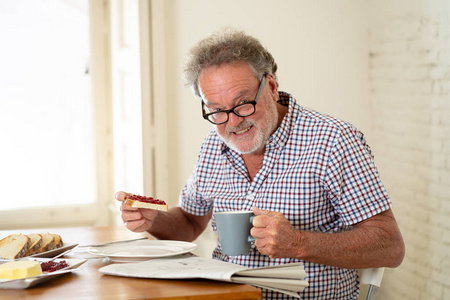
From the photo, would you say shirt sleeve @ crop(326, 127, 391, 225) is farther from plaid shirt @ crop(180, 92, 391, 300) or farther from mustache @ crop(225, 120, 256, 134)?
mustache @ crop(225, 120, 256, 134)

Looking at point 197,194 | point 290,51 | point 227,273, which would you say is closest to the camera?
point 227,273

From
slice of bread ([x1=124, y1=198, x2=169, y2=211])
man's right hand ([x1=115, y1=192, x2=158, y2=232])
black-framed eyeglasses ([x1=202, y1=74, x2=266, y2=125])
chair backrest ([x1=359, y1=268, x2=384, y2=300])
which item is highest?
black-framed eyeglasses ([x1=202, y1=74, x2=266, y2=125])

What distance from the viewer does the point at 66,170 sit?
11.9 ft

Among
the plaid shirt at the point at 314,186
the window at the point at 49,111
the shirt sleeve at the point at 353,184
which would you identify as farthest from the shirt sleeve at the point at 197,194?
the window at the point at 49,111

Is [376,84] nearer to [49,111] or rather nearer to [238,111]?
[238,111]

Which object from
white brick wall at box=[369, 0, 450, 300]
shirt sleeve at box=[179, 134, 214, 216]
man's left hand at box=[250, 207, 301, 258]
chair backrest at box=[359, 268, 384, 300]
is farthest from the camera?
white brick wall at box=[369, 0, 450, 300]

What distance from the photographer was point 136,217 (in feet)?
5.51

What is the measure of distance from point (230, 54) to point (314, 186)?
18.0 inches

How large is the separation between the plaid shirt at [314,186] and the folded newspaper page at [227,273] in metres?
0.36

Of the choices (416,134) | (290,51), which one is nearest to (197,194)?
(416,134)

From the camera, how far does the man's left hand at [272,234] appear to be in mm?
1346

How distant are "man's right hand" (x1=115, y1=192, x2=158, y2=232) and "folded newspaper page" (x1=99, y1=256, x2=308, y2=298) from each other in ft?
1.04

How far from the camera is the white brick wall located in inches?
94.5

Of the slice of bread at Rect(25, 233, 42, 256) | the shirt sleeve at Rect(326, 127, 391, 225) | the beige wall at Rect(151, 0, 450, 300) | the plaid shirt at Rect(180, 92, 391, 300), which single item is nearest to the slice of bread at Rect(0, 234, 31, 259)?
the slice of bread at Rect(25, 233, 42, 256)
